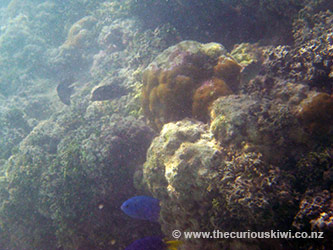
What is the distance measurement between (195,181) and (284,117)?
1.50 meters

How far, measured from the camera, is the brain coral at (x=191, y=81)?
4.01m

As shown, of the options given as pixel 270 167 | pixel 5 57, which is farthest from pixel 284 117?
pixel 5 57

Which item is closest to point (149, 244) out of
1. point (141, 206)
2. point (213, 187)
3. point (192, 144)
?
point (141, 206)

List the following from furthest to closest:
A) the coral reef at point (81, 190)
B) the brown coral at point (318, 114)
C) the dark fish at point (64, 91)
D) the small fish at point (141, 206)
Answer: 1. the dark fish at point (64, 91)
2. the coral reef at point (81, 190)
3. the small fish at point (141, 206)
4. the brown coral at point (318, 114)

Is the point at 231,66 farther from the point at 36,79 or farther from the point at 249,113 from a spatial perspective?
the point at 36,79

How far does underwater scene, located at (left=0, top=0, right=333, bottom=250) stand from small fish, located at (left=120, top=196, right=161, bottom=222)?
20mm

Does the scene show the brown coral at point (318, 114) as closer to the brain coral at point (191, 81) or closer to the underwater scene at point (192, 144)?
the underwater scene at point (192, 144)

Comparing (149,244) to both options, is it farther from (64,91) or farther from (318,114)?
(64,91)

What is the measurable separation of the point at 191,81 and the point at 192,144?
1498 millimetres

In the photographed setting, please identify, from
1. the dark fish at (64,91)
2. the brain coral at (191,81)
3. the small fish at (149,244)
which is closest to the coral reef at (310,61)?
the brain coral at (191,81)

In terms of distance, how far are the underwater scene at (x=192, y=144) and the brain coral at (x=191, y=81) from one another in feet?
0.08

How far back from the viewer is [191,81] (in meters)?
4.24

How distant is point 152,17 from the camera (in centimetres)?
955

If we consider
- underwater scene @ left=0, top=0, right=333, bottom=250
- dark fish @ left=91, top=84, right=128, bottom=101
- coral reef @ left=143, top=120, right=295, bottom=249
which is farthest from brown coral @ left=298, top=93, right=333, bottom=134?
dark fish @ left=91, top=84, right=128, bottom=101
